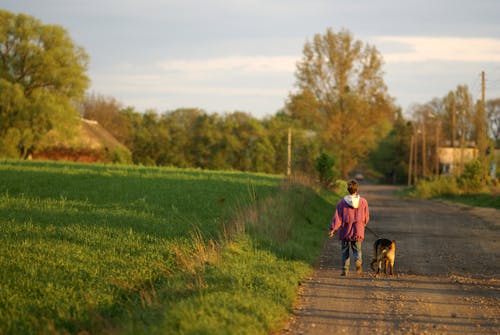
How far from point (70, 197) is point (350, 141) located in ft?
140

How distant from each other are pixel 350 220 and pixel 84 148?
57.8 metres

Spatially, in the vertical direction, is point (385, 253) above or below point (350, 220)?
below

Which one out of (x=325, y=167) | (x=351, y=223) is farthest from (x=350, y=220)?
(x=325, y=167)

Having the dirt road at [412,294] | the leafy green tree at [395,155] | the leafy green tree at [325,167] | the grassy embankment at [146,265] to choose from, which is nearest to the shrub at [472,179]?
the leafy green tree at [325,167]

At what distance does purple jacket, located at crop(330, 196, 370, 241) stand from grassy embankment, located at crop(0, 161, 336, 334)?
3.43 feet

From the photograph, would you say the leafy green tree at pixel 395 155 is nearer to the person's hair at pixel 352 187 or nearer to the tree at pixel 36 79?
the tree at pixel 36 79

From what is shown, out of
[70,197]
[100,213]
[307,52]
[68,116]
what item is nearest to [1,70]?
[68,116]

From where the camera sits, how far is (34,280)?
9062 mm

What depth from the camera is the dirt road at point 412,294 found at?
8.29 metres

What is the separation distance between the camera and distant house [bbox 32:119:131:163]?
2345 inches

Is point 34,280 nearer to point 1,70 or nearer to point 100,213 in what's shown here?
point 100,213

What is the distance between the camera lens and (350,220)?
12.2 meters

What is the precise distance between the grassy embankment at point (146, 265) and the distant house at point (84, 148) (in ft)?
131

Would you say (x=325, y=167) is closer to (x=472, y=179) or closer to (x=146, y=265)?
(x=472, y=179)
